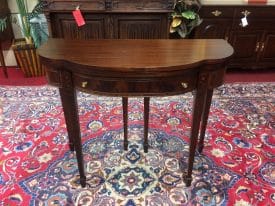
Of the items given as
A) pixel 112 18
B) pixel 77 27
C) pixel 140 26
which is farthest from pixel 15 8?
pixel 140 26

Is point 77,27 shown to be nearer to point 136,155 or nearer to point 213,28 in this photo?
point 213,28

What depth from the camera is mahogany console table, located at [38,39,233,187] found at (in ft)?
3.51

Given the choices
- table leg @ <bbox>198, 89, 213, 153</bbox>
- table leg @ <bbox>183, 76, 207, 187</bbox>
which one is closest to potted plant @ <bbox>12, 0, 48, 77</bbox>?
table leg @ <bbox>198, 89, 213, 153</bbox>

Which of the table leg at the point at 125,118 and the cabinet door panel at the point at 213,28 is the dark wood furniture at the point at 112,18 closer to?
the cabinet door panel at the point at 213,28

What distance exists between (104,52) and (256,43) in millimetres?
2290

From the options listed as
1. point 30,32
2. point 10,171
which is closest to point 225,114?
point 10,171

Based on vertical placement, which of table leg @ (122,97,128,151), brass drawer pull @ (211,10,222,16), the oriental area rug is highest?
brass drawer pull @ (211,10,222,16)

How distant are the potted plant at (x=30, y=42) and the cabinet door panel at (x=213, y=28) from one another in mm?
1785

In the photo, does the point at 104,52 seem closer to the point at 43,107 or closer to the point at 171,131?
the point at 171,131

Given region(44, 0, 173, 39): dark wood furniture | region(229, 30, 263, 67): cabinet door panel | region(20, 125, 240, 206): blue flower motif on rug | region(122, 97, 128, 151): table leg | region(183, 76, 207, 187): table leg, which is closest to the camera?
region(183, 76, 207, 187): table leg

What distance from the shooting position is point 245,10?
2652mm

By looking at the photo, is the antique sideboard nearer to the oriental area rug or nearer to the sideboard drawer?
the oriental area rug

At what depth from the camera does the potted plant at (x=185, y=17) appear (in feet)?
8.47

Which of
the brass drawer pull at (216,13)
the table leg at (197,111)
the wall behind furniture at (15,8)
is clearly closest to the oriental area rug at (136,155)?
the table leg at (197,111)
